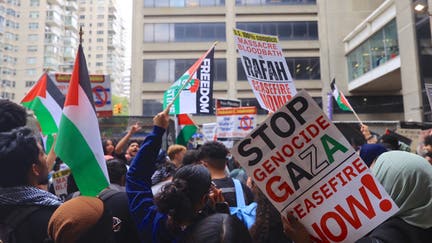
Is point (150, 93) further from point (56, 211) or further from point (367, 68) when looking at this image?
point (56, 211)

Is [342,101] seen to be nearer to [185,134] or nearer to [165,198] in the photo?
[185,134]

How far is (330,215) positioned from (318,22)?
115 feet

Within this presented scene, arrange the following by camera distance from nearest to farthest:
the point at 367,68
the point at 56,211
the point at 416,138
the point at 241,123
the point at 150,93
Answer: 1. the point at 56,211
2. the point at 416,138
3. the point at 241,123
4. the point at 367,68
5. the point at 150,93

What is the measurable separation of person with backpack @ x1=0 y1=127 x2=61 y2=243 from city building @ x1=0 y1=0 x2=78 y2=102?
6827 centimetres

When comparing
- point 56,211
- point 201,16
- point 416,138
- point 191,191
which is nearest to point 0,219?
point 56,211

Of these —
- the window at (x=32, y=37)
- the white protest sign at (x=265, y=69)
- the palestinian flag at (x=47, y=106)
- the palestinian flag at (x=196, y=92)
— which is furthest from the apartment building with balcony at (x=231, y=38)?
the window at (x=32, y=37)

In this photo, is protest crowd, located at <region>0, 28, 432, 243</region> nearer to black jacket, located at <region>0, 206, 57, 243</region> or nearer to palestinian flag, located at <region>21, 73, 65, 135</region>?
black jacket, located at <region>0, 206, 57, 243</region>

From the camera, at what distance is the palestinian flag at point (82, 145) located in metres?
2.48

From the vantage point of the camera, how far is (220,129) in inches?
424

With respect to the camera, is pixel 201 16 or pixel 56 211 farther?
pixel 201 16

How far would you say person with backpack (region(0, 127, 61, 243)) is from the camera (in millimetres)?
1895

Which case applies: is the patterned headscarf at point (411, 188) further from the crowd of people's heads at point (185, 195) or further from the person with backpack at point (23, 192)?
the person with backpack at point (23, 192)

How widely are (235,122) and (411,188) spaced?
8665 mm

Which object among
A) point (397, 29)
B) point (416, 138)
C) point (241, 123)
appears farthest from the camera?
point (397, 29)
